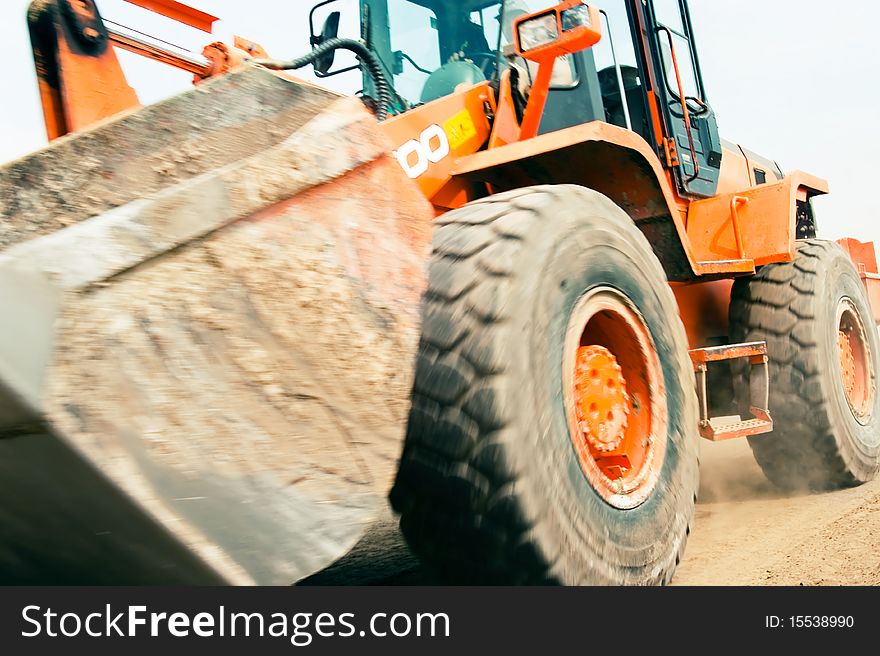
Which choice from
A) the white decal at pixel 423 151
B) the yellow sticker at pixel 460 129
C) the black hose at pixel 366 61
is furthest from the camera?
the black hose at pixel 366 61

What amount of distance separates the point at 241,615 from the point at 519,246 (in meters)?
1.15

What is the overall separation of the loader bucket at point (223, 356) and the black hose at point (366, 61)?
1667 mm

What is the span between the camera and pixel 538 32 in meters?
3.02

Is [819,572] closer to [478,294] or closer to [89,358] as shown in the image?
[478,294]

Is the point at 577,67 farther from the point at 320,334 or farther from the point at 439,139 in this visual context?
the point at 320,334

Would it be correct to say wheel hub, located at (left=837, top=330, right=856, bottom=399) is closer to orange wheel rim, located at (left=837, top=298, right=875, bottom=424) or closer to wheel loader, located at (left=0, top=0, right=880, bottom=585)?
orange wheel rim, located at (left=837, top=298, right=875, bottom=424)

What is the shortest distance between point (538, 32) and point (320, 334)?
5.90 ft

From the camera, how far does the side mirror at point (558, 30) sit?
2924mm

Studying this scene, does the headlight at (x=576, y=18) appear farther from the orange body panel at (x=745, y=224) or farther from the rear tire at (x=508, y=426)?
the orange body panel at (x=745, y=224)

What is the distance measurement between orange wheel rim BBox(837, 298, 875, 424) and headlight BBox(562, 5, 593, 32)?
2817 millimetres

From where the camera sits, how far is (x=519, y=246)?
2230 mm

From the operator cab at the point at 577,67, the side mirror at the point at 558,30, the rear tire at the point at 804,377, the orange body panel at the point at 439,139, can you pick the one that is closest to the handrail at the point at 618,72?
the operator cab at the point at 577,67

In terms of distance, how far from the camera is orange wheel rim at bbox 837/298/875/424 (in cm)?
Answer: 494

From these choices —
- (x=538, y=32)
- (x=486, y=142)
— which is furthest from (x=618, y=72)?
(x=538, y=32)
